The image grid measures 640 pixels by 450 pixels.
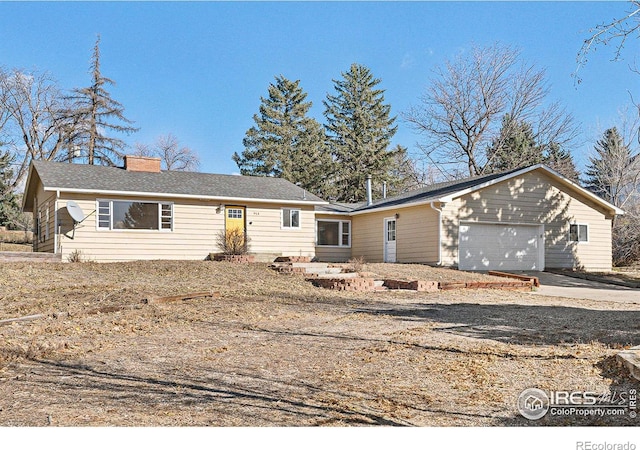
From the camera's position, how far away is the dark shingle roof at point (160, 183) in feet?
58.6

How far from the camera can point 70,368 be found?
5195 mm

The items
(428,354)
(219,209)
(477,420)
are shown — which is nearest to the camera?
(477,420)

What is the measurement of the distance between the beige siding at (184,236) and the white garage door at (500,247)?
6164 millimetres

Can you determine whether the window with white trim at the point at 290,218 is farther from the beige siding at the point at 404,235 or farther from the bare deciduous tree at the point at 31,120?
the bare deciduous tree at the point at 31,120

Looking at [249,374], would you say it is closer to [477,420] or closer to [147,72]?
[477,420]

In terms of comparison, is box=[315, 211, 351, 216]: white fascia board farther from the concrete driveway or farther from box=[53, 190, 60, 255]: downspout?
box=[53, 190, 60, 255]: downspout

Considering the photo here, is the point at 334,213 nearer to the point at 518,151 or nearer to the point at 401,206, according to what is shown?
the point at 401,206

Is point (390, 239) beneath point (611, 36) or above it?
beneath

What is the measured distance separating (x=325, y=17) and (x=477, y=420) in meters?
11.8

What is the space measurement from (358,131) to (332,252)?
18.8 metres

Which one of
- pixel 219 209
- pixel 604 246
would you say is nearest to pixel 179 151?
pixel 219 209

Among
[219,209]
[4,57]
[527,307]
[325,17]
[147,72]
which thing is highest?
[4,57]

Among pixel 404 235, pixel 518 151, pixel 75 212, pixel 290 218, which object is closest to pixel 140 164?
pixel 75 212

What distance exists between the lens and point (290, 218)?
21.1m
